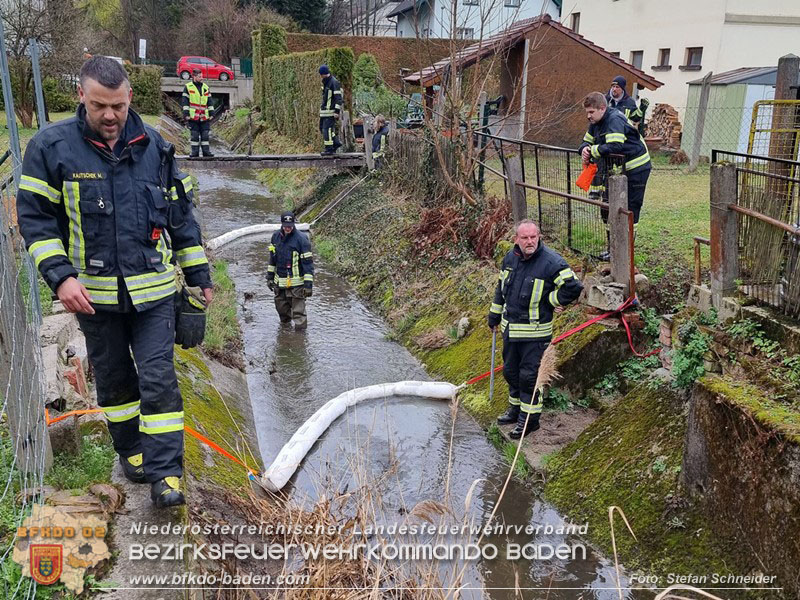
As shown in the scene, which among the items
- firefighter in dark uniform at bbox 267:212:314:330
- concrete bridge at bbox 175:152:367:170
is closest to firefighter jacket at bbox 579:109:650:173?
firefighter in dark uniform at bbox 267:212:314:330

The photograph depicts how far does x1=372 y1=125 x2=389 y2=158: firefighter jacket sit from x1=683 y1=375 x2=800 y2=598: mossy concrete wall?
11.3 meters

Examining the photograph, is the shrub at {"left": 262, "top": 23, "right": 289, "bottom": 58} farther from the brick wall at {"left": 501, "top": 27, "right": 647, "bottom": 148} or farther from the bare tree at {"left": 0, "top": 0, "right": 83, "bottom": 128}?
the brick wall at {"left": 501, "top": 27, "right": 647, "bottom": 148}

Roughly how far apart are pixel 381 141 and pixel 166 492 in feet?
40.5

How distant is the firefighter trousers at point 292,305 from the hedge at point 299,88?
10568 mm

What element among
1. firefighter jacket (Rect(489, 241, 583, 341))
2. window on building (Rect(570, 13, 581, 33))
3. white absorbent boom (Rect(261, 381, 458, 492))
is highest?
window on building (Rect(570, 13, 581, 33))

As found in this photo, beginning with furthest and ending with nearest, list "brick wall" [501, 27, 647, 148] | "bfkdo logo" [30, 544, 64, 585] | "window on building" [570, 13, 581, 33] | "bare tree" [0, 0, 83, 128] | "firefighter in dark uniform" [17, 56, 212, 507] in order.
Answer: "window on building" [570, 13, 581, 33] → "bare tree" [0, 0, 83, 128] → "brick wall" [501, 27, 647, 148] → "firefighter in dark uniform" [17, 56, 212, 507] → "bfkdo logo" [30, 544, 64, 585]

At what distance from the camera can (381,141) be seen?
14.9 metres

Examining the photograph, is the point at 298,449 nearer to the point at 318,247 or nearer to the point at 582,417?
the point at 582,417

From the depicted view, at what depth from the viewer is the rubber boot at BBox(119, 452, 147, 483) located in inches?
146

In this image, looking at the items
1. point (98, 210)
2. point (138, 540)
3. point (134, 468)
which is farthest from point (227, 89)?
point (138, 540)

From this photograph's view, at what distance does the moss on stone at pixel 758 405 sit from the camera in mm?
3719

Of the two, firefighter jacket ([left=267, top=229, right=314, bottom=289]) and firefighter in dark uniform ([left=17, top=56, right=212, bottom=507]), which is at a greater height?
firefighter in dark uniform ([left=17, top=56, right=212, bottom=507])

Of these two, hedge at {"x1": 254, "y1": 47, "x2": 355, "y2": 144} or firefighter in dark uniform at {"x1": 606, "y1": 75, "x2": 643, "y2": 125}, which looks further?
hedge at {"x1": 254, "y1": 47, "x2": 355, "y2": 144}

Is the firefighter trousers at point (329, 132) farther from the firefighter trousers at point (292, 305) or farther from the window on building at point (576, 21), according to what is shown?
the window on building at point (576, 21)
